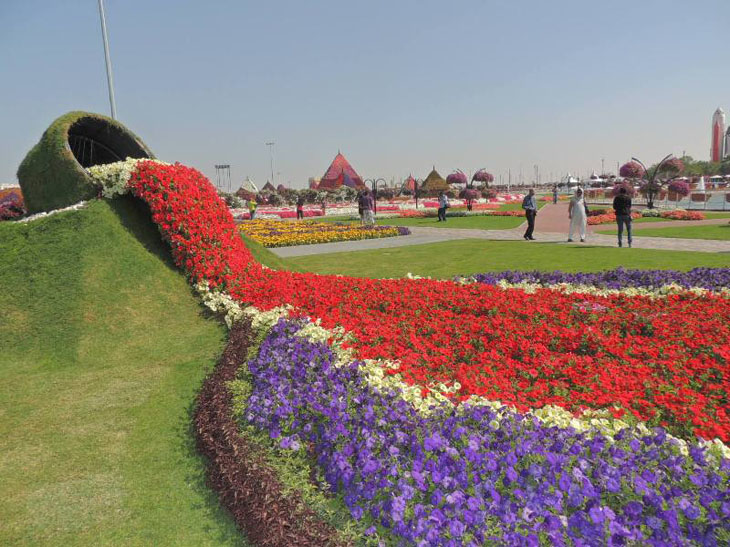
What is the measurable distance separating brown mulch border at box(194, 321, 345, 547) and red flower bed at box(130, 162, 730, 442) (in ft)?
5.49

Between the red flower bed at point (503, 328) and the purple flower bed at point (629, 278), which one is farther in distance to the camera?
the purple flower bed at point (629, 278)

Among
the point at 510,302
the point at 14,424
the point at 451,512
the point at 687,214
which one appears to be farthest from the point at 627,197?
the point at 14,424

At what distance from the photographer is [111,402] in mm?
5117

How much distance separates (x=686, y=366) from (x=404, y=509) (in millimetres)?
3873

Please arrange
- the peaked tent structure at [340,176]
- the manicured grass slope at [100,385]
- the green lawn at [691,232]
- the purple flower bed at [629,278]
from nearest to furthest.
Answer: the manicured grass slope at [100,385] → the purple flower bed at [629,278] → the green lawn at [691,232] → the peaked tent structure at [340,176]

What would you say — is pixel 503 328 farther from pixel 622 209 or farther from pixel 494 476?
pixel 622 209

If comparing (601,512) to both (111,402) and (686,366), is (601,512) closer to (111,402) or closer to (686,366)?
(686,366)

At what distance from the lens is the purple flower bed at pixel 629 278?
8680mm

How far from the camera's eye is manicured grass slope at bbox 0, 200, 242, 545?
11.5ft

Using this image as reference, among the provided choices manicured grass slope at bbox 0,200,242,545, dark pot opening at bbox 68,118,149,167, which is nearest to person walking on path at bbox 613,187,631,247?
manicured grass slope at bbox 0,200,242,545

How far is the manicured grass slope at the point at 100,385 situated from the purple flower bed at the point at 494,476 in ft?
3.01

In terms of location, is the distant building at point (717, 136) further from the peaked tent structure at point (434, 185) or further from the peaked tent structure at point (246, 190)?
the peaked tent structure at point (246, 190)

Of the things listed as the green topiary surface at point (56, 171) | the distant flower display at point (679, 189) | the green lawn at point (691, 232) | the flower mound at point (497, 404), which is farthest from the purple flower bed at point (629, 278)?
the distant flower display at point (679, 189)

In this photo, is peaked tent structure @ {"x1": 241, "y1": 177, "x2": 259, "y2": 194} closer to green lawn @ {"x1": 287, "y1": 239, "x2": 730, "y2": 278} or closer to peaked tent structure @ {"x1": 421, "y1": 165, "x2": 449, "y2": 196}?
peaked tent structure @ {"x1": 421, "y1": 165, "x2": 449, "y2": 196}
